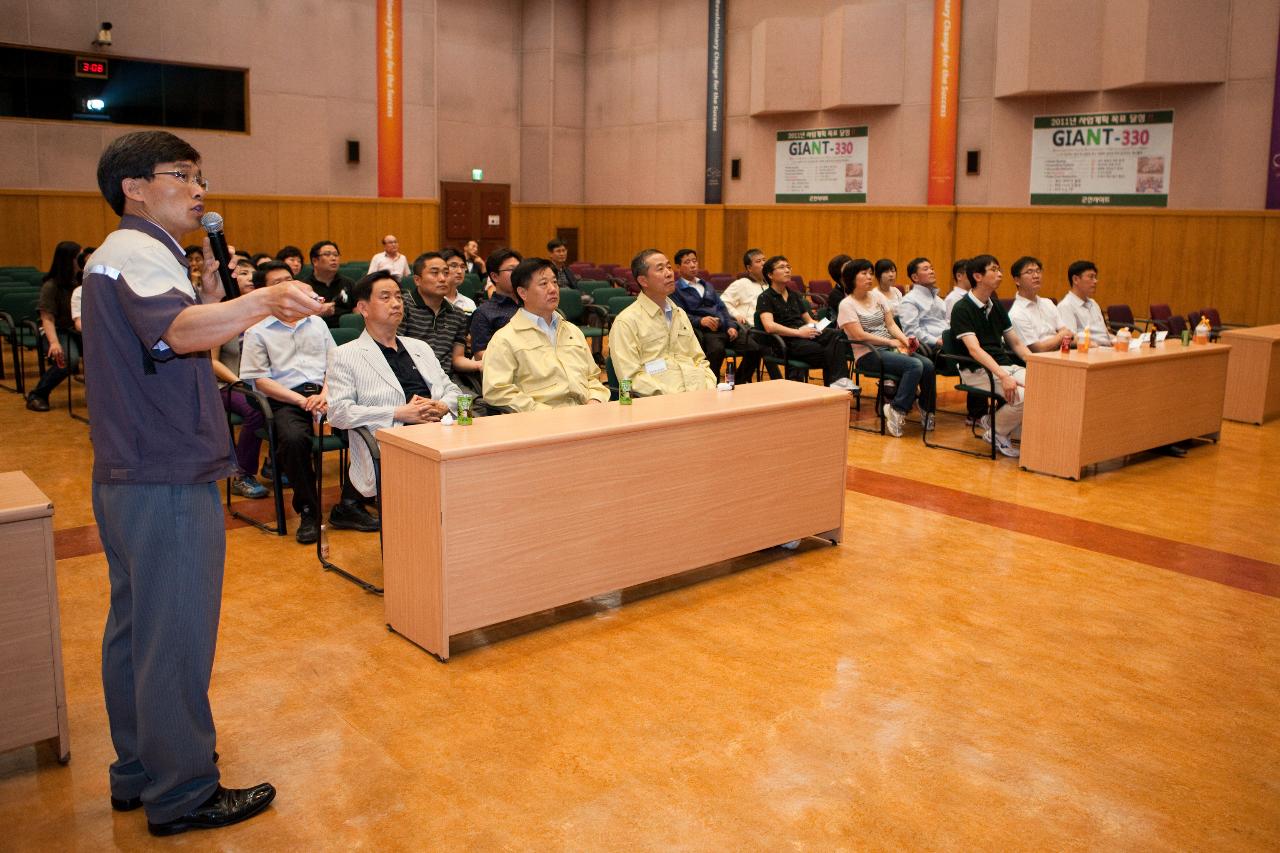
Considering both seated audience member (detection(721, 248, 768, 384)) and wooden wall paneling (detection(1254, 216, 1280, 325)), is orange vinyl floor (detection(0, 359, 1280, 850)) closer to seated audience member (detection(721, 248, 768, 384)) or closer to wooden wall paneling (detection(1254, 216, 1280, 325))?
seated audience member (detection(721, 248, 768, 384))

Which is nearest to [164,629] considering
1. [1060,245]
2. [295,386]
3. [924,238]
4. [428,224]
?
[295,386]

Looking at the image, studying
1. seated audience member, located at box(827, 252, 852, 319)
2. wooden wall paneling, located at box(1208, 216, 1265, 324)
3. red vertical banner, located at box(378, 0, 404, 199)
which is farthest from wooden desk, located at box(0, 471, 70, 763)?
red vertical banner, located at box(378, 0, 404, 199)

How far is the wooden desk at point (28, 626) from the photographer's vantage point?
266cm

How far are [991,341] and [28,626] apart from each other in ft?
19.3

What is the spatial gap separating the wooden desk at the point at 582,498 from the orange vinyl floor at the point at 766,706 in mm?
106

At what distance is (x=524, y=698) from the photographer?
3.30 meters

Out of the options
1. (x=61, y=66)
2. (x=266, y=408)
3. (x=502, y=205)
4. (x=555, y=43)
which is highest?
(x=555, y=43)

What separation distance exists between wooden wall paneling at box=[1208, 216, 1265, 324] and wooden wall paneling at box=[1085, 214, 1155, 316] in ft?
1.99

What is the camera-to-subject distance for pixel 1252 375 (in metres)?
8.12

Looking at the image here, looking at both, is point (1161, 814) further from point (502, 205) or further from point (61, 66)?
point (502, 205)

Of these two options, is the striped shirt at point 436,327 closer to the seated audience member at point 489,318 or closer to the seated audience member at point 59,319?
the seated audience member at point 489,318

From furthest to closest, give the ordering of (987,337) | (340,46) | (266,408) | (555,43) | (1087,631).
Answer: (555,43), (340,46), (987,337), (266,408), (1087,631)

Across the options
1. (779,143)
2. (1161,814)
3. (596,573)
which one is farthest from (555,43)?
(1161,814)

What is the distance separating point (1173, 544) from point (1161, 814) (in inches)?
103
